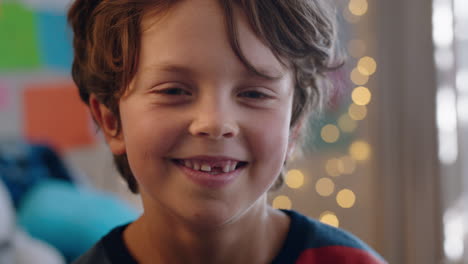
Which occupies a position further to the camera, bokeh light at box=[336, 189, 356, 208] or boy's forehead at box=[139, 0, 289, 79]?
bokeh light at box=[336, 189, 356, 208]

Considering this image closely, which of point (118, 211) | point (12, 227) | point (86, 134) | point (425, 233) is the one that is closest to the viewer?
point (12, 227)

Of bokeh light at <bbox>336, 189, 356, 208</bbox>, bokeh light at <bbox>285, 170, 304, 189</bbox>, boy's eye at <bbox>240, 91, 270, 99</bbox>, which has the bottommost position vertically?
bokeh light at <bbox>336, 189, 356, 208</bbox>

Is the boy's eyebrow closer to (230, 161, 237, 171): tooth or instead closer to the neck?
(230, 161, 237, 171): tooth

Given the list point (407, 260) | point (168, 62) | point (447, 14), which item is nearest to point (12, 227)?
point (168, 62)

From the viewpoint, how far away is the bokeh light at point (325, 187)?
2262 millimetres

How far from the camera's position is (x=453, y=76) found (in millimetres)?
1854

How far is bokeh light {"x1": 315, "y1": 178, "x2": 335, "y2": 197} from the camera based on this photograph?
2262 mm

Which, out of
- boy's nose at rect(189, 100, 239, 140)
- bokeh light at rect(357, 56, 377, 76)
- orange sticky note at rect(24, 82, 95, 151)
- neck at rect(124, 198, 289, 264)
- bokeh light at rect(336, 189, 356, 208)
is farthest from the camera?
orange sticky note at rect(24, 82, 95, 151)

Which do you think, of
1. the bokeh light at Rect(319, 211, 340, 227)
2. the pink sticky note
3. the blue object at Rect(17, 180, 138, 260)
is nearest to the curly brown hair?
the blue object at Rect(17, 180, 138, 260)

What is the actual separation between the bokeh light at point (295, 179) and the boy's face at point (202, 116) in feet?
5.24

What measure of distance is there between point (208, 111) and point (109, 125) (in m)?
0.24

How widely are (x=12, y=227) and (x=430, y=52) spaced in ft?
4.81

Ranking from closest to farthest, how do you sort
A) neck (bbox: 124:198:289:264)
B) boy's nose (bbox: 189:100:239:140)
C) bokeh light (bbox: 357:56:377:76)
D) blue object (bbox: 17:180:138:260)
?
boy's nose (bbox: 189:100:239:140) < neck (bbox: 124:198:289:264) < blue object (bbox: 17:180:138:260) < bokeh light (bbox: 357:56:377:76)

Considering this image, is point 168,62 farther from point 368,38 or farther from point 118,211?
point 368,38
